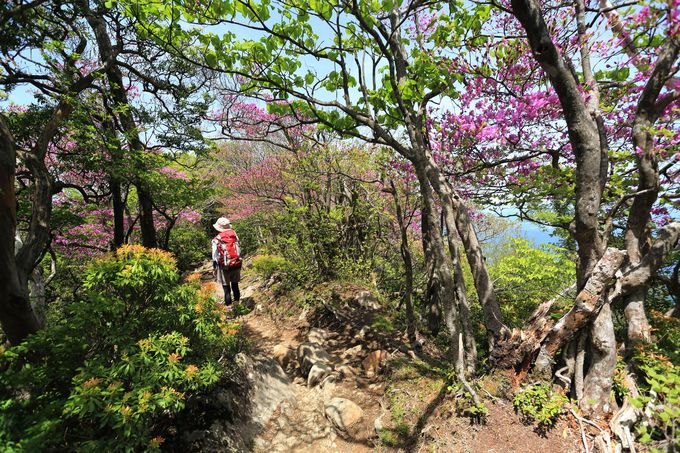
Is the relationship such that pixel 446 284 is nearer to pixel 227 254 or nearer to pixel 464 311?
pixel 464 311

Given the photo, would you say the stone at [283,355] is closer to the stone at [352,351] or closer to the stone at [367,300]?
the stone at [352,351]

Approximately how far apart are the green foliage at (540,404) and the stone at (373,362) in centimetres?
211

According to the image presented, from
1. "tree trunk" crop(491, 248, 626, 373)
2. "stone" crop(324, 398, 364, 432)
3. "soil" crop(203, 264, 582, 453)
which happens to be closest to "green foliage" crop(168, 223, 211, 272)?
A: "soil" crop(203, 264, 582, 453)

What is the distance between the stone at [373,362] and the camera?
4891 millimetres

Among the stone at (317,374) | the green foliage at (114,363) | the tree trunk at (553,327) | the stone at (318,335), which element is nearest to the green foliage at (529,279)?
the tree trunk at (553,327)

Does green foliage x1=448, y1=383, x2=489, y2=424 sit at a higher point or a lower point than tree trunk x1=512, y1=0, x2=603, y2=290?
lower

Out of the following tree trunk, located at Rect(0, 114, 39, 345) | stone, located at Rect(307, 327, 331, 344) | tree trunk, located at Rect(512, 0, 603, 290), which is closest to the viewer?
tree trunk, located at Rect(512, 0, 603, 290)

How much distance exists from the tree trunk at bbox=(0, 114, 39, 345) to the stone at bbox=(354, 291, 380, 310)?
17.4 ft

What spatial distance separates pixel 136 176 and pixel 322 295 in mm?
5012

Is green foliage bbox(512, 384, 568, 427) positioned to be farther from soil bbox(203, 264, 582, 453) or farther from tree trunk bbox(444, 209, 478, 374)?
tree trunk bbox(444, 209, 478, 374)

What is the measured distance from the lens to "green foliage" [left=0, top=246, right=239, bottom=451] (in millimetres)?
2285

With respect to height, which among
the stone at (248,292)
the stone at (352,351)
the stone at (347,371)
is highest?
the stone at (248,292)

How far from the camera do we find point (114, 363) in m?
2.67

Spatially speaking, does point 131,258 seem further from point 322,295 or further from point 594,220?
point 594,220
